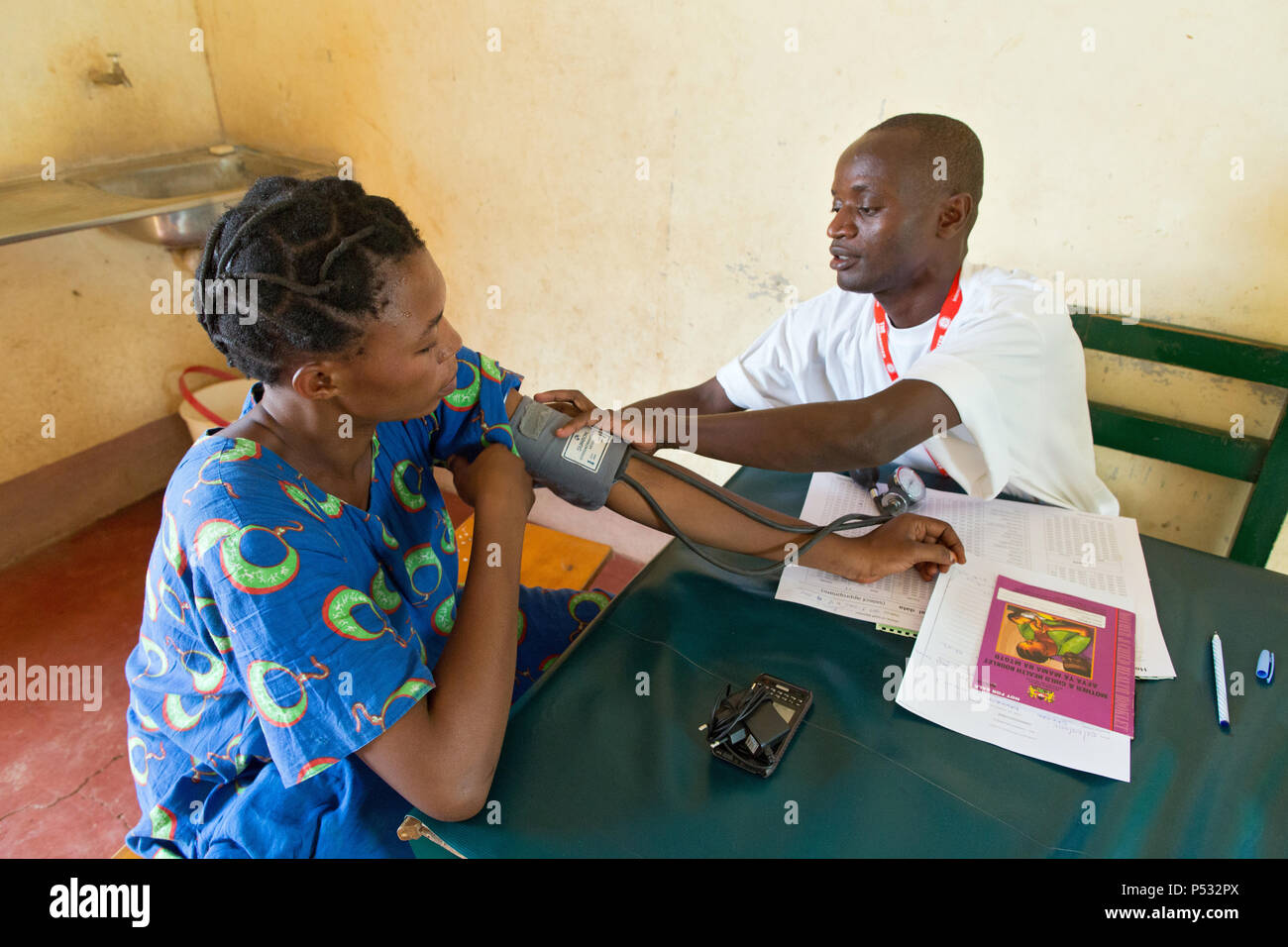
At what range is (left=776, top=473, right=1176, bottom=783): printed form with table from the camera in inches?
34.1

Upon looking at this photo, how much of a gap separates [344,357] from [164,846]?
2.05 ft

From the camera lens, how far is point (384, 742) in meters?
0.77

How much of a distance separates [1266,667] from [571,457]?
882 millimetres

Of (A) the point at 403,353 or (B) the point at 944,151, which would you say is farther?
(B) the point at 944,151

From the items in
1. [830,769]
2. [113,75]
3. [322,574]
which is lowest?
[830,769]

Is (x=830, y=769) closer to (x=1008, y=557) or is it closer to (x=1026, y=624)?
(x=1026, y=624)

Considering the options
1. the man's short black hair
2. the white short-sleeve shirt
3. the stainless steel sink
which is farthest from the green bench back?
the stainless steel sink

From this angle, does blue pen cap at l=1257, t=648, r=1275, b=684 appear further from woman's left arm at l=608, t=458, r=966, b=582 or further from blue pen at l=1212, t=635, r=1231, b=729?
woman's left arm at l=608, t=458, r=966, b=582

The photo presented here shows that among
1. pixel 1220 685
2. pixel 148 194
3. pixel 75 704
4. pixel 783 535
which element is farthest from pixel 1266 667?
pixel 148 194

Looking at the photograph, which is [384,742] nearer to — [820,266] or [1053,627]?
[1053,627]

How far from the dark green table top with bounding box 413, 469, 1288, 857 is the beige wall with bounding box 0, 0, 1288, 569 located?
34.5 inches

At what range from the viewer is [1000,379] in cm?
128

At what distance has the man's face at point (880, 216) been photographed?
4.29 feet
